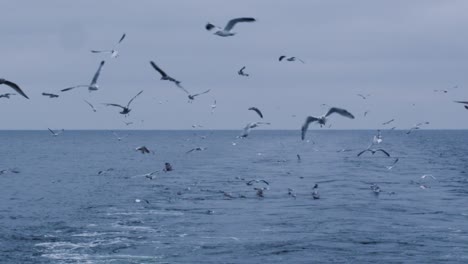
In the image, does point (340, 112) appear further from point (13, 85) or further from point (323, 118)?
point (13, 85)

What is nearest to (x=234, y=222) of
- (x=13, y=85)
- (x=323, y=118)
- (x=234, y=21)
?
(x=323, y=118)

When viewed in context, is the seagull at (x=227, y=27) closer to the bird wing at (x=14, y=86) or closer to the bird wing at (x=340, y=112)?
the bird wing at (x=340, y=112)

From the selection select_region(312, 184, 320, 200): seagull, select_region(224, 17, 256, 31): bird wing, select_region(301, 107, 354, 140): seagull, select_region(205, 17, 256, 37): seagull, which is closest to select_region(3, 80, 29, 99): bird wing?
select_region(205, 17, 256, 37): seagull

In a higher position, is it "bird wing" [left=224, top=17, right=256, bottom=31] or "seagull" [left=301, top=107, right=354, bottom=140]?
"bird wing" [left=224, top=17, right=256, bottom=31]

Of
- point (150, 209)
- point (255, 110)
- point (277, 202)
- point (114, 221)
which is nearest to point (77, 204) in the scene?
point (150, 209)

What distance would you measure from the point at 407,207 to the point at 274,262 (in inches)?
1044

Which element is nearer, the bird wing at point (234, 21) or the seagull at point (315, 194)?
the bird wing at point (234, 21)

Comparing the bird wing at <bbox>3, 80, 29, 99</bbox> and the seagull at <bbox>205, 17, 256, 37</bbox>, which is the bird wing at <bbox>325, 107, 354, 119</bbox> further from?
the bird wing at <bbox>3, 80, 29, 99</bbox>

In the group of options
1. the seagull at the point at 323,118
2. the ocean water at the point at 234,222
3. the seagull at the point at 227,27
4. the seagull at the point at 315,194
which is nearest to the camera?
the seagull at the point at 227,27

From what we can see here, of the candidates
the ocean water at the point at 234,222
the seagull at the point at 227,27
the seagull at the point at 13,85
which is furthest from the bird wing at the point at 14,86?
the ocean water at the point at 234,222

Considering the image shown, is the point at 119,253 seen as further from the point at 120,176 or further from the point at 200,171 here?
the point at 200,171

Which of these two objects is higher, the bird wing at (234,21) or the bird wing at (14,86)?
the bird wing at (234,21)

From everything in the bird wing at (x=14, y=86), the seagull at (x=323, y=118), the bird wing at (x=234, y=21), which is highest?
the bird wing at (x=234, y=21)

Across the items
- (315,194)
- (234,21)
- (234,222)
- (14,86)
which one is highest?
(315,194)
